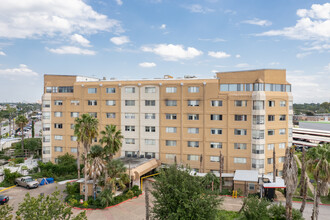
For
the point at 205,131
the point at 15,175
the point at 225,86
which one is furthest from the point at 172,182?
the point at 15,175

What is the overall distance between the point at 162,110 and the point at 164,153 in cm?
905

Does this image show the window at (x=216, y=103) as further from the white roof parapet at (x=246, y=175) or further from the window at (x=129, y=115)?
the window at (x=129, y=115)

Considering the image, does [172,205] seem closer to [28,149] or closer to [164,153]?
[164,153]

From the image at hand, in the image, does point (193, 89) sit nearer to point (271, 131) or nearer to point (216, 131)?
point (216, 131)

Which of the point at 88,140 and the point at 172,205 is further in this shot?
the point at 88,140

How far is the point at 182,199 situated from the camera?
22594 mm

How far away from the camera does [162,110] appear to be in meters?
49.8

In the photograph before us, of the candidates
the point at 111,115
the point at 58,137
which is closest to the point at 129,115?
the point at 111,115

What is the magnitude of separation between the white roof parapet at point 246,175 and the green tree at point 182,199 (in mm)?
17358

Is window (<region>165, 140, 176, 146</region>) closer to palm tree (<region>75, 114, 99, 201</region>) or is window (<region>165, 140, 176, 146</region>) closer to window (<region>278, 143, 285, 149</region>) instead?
palm tree (<region>75, 114, 99, 201</region>)

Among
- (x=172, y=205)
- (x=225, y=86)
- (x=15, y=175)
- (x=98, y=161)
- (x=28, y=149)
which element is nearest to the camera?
(x=172, y=205)

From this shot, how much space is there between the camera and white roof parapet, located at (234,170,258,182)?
1542 inches

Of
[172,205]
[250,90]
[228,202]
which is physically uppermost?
[250,90]

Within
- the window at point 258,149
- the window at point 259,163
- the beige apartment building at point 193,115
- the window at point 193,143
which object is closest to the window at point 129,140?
the beige apartment building at point 193,115
